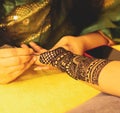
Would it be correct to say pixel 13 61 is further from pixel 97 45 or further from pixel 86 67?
pixel 97 45

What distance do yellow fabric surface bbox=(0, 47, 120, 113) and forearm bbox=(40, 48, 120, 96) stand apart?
1.9 inches

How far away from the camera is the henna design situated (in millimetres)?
829

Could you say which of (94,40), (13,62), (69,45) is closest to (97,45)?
(94,40)

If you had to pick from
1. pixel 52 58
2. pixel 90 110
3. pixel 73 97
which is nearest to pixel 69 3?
pixel 52 58

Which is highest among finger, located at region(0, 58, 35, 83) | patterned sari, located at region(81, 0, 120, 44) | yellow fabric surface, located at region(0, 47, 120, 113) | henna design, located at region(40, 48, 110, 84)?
patterned sari, located at region(81, 0, 120, 44)

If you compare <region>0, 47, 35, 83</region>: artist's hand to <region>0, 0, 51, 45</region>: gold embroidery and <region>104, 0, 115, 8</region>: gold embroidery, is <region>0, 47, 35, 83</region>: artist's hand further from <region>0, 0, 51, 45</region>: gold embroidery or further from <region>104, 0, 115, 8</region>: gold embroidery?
<region>104, 0, 115, 8</region>: gold embroidery

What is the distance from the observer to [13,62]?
90 centimetres

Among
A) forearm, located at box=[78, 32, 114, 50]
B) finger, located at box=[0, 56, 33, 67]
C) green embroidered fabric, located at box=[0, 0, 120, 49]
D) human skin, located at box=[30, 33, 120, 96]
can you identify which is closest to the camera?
human skin, located at box=[30, 33, 120, 96]

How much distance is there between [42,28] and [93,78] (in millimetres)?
317

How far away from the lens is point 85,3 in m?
1.18

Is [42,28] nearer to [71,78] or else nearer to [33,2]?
[33,2]

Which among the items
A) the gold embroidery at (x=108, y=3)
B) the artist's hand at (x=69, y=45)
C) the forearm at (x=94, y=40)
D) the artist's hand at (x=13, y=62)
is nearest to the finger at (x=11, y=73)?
the artist's hand at (x=13, y=62)

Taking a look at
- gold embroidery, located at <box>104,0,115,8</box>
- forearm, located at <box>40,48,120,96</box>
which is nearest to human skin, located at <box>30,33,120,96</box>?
forearm, located at <box>40,48,120,96</box>

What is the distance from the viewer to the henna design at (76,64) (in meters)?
0.83
